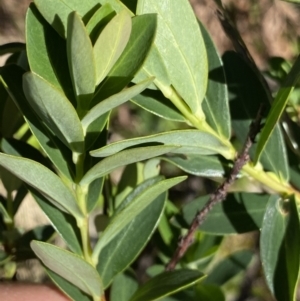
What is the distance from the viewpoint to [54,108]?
48cm

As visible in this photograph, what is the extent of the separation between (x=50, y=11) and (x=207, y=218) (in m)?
0.39

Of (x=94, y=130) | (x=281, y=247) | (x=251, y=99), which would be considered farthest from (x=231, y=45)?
(x=94, y=130)

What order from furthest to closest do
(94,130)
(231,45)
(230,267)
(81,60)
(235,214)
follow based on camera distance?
(231,45)
(230,267)
(235,214)
(94,130)
(81,60)

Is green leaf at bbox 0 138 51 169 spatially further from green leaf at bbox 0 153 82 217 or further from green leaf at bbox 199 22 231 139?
green leaf at bbox 199 22 231 139

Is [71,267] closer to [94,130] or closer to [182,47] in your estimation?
[94,130]

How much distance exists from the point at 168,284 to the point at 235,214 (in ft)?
0.60

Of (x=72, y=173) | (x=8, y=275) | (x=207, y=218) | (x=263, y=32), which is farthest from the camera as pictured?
(x=263, y=32)

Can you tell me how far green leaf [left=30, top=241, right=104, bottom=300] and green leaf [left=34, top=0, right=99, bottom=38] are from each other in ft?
0.72

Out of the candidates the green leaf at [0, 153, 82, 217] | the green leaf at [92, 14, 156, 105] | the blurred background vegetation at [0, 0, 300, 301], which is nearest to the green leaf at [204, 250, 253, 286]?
the green leaf at [0, 153, 82, 217]

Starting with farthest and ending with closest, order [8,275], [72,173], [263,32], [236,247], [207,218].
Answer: [263,32] → [236,247] → [8,275] → [207,218] → [72,173]

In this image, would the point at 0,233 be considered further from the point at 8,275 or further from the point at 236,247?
the point at 236,247

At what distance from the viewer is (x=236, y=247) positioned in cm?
196

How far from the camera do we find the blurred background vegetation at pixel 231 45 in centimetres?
188

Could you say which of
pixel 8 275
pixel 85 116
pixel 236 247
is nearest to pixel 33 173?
pixel 85 116
